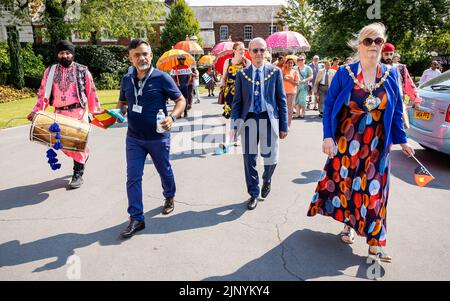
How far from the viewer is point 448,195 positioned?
5082mm

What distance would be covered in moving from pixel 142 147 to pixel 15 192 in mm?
2634

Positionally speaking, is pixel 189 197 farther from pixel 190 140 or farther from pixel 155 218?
pixel 190 140

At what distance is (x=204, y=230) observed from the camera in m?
4.09

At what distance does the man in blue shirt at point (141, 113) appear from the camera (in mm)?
3840

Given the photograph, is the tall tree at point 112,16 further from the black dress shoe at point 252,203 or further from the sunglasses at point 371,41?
the sunglasses at point 371,41

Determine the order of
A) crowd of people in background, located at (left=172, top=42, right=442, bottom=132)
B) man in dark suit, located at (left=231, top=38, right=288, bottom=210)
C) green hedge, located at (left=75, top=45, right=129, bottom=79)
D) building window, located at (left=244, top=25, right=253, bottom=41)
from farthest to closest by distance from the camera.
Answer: building window, located at (left=244, top=25, right=253, bottom=41) → green hedge, located at (left=75, top=45, right=129, bottom=79) → crowd of people in background, located at (left=172, top=42, right=442, bottom=132) → man in dark suit, located at (left=231, top=38, right=288, bottom=210)

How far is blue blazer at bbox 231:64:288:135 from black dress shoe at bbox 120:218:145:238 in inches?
67.3

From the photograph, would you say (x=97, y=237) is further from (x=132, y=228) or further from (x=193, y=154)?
(x=193, y=154)

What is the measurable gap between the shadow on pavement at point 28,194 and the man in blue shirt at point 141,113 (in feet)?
6.20

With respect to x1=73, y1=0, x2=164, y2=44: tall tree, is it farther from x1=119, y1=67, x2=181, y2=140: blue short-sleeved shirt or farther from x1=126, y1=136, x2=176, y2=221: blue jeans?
x1=126, y1=136, x2=176, y2=221: blue jeans

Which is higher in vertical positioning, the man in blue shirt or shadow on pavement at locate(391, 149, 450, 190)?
the man in blue shirt

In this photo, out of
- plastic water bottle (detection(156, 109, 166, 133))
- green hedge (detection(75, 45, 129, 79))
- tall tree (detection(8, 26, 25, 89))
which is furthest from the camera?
green hedge (detection(75, 45, 129, 79))

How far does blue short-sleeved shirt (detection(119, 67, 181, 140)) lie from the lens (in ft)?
12.7

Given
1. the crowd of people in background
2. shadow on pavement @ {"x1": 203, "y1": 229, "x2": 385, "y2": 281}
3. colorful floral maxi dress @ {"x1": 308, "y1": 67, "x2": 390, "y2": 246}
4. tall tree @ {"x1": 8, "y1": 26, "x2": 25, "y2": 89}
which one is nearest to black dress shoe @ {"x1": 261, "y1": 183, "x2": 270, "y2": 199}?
shadow on pavement @ {"x1": 203, "y1": 229, "x2": 385, "y2": 281}
